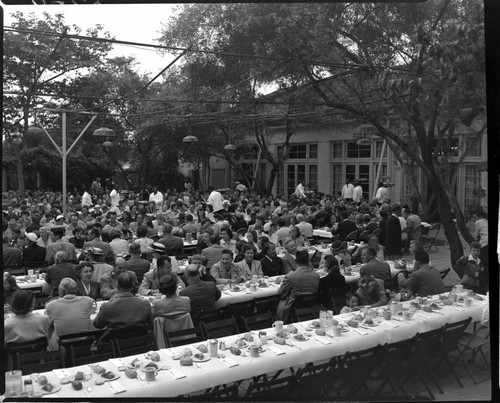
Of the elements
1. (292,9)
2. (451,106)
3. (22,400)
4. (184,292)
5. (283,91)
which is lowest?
(22,400)

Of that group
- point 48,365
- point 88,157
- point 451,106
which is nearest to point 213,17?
point 451,106

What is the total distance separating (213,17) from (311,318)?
8253mm

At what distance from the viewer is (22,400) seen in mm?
5047

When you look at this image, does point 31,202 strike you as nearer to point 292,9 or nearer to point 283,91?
point 283,91

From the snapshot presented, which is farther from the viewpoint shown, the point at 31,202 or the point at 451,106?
the point at 31,202

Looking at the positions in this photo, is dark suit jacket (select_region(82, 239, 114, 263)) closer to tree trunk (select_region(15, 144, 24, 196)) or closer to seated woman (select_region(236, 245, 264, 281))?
seated woman (select_region(236, 245, 264, 281))

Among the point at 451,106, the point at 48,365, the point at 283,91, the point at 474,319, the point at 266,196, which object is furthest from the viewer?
the point at 266,196

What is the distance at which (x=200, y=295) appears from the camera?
7.46 meters

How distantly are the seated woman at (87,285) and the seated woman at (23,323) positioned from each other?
1.78 m

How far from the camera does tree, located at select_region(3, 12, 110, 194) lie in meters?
9.02

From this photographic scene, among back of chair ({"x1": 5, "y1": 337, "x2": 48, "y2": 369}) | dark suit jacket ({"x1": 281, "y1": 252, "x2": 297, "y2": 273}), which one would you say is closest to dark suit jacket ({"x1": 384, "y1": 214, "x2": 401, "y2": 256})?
dark suit jacket ({"x1": 281, "y1": 252, "x2": 297, "y2": 273})

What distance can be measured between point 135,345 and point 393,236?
7.87 m

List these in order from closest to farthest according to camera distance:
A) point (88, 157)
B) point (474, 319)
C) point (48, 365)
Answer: point (48, 365), point (474, 319), point (88, 157)

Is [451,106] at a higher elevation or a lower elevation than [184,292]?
higher
